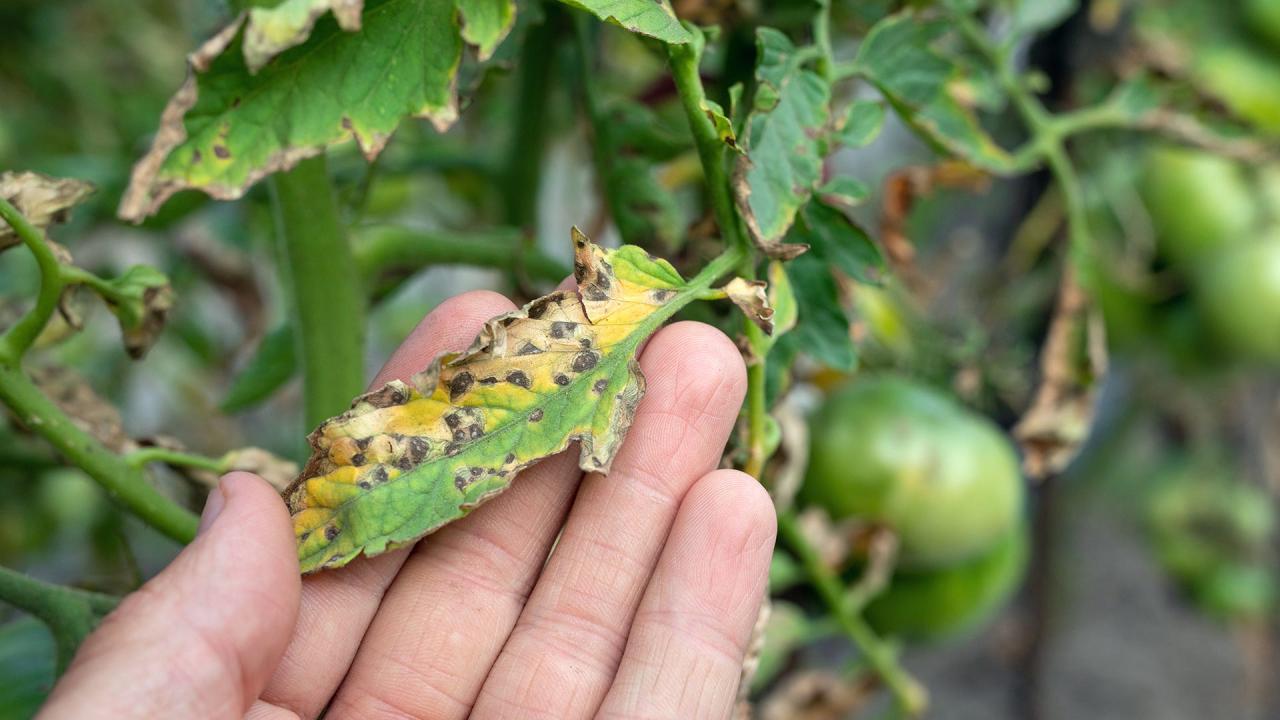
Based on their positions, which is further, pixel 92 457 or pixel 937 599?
pixel 937 599

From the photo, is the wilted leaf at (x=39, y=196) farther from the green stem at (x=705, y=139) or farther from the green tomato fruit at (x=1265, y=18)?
the green tomato fruit at (x=1265, y=18)

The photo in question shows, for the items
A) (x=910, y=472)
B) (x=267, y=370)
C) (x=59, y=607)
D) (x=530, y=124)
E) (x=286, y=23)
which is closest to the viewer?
(x=286, y=23)

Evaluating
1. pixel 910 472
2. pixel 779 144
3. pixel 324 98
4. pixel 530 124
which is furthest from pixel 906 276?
pixel 324 98

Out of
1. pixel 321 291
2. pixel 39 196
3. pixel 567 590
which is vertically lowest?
pixel 567 590

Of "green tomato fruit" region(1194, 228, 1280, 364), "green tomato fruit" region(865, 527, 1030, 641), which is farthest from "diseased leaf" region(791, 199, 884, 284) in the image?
"green tomato fruit" region(1194, 228, 1280, 364)

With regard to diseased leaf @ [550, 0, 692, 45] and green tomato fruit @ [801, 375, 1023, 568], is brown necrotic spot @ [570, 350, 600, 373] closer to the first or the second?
diseased leaf @ [550, 0, 692, 45]

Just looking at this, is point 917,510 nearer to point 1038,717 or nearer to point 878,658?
point 878,658

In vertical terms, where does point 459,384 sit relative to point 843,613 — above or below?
above

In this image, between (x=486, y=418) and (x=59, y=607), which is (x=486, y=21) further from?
(x=59, y=607)
